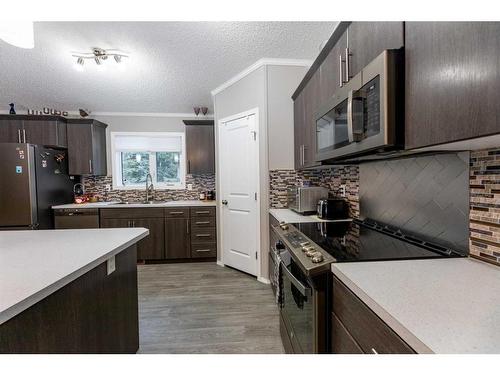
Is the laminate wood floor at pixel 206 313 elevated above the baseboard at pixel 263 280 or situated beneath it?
situated beneath

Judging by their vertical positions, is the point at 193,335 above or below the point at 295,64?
below

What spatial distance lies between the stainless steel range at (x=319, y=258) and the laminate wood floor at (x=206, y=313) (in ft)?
1.28

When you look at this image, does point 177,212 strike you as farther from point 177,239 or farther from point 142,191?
point 142,191

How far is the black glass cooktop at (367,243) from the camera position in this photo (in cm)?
105

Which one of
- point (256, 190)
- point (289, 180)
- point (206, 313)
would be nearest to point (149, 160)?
point (256, 190)

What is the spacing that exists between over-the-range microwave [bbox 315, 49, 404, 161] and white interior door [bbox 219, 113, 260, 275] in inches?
62.5

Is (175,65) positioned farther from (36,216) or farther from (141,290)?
(36,216)

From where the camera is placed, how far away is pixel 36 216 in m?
3.23

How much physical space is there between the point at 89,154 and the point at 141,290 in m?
2.37

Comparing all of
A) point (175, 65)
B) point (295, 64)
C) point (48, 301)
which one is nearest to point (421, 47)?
point (48, 301)

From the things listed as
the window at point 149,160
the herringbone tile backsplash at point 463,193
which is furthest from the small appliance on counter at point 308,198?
the window at point 149,160

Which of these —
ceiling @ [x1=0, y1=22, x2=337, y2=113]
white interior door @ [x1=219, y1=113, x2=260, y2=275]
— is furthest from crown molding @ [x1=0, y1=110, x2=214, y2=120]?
white interior door @ [x1=219, y1=113, x2=260, y2=275]

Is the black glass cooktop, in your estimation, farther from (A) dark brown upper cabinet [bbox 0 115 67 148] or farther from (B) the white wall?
(A) dark brown upper cabinet [bbox 0 115 67 148]

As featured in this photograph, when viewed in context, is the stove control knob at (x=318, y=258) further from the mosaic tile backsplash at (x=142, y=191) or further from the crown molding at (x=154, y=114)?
the crown molding at (x=154, y=114)
